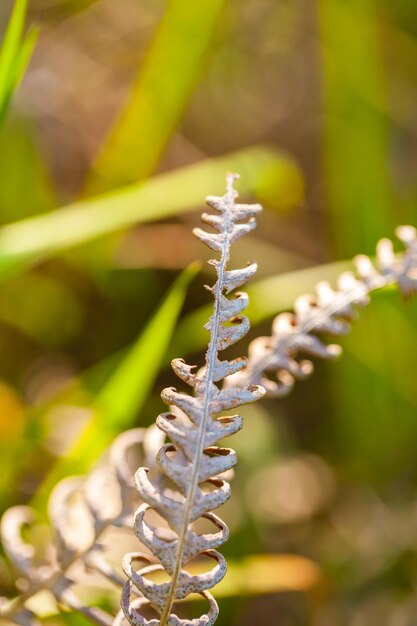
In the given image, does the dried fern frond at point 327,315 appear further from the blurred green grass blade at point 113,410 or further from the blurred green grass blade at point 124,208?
the blurred green grass blade at point 124,208

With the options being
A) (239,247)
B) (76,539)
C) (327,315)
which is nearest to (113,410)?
(76,539)

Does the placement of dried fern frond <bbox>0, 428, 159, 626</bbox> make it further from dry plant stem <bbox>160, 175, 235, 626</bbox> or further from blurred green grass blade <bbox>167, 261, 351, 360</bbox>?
blurred green grass blade <bbox>167, 261, 351, 360</bbox>

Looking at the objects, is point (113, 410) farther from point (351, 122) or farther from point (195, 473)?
point (351, 122)

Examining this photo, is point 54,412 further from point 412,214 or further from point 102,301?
point 412,214

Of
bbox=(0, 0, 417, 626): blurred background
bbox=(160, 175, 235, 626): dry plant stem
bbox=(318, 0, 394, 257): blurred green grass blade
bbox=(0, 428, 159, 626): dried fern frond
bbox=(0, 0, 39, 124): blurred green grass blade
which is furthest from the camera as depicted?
bbox=(318, 0, 394, 257): blurred green grass blade

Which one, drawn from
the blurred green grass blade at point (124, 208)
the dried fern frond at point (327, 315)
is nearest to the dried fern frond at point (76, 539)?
the dried fern frond at point (327, 315)

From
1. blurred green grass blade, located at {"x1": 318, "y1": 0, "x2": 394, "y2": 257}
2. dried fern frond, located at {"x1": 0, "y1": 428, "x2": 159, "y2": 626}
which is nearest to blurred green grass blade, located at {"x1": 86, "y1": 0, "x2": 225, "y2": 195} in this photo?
blurred green grass blade, located at {"x1": 318, "y1": 0, "x2": 394, "y2": 257}

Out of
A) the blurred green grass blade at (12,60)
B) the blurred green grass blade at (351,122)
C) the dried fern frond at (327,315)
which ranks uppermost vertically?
the blurred green grass blade at (351,122)
